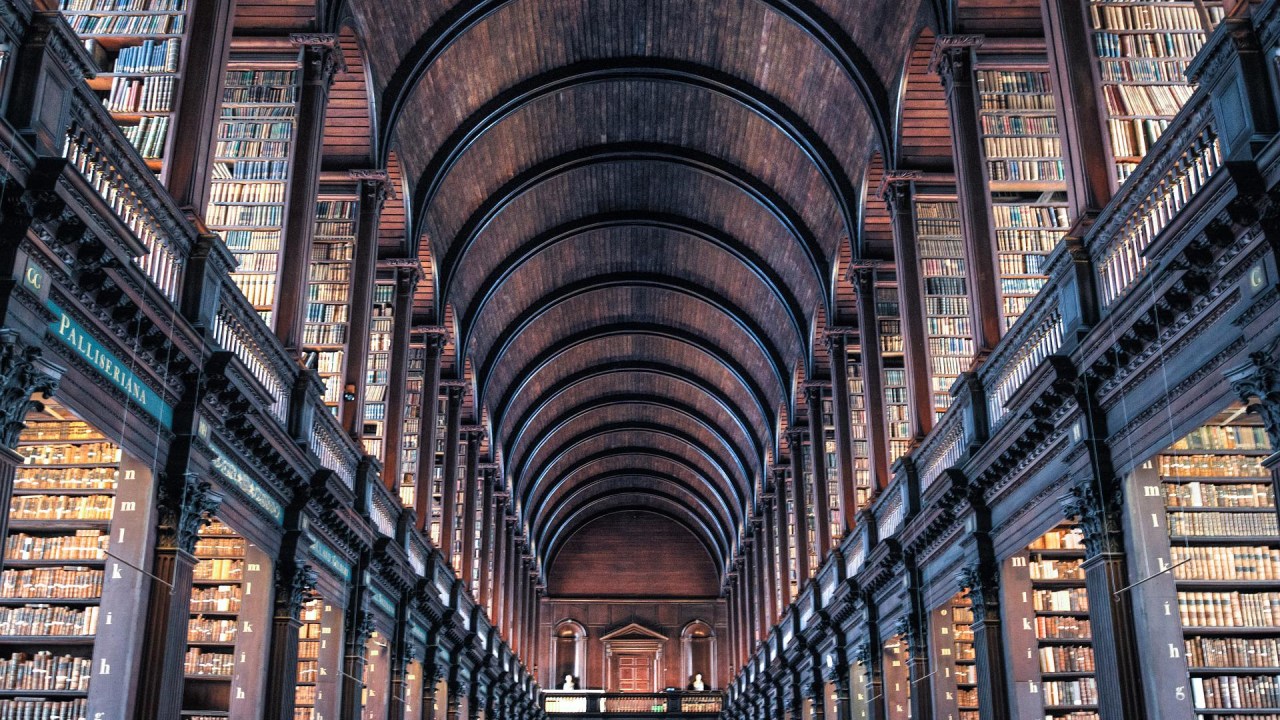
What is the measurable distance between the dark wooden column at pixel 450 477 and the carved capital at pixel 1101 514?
12.8 metres

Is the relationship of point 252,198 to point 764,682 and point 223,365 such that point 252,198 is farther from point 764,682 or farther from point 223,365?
point 764,682

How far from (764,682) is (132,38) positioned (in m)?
21.6

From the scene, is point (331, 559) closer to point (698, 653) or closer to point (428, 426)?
point (428, 426)

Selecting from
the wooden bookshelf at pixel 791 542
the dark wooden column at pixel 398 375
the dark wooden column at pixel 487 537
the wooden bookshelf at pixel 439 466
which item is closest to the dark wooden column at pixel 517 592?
the dark wooden column at pixel 487 537

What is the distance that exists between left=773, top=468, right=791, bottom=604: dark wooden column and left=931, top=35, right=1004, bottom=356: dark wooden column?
48.3 feet

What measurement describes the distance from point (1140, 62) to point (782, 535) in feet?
61.1

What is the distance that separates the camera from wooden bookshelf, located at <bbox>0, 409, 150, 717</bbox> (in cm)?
799

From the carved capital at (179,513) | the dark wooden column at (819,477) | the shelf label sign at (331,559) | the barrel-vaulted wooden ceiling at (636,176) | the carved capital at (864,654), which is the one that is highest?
the barrel-vaulted wooden ceiling at (636,176)

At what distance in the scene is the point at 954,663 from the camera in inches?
504

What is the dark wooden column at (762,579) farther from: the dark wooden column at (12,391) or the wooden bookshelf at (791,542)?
the dark wooden column at (12,391)

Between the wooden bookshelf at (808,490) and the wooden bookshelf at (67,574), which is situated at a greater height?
the wooden bookshelf at (808,490)

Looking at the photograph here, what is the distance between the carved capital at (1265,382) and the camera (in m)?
5.93

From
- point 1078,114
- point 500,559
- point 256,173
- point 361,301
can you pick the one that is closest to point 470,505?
point 500,559

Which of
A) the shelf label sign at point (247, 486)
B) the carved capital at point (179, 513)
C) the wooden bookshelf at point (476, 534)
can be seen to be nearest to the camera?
the carved capital at point (179, 513)
